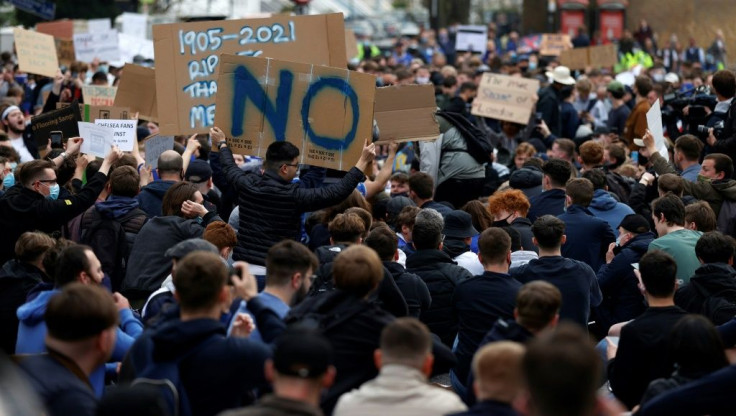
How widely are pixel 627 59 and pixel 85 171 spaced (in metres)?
19.9

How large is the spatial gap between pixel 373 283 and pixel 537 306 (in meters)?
0.77

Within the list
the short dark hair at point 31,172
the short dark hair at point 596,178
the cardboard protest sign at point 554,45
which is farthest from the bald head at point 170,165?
the cardboard protest sign at point 554,45

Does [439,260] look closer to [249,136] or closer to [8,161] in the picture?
[249,136]

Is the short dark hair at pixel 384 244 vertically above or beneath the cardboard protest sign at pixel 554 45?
above

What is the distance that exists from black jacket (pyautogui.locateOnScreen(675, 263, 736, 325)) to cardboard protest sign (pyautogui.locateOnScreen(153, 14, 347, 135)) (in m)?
3.80

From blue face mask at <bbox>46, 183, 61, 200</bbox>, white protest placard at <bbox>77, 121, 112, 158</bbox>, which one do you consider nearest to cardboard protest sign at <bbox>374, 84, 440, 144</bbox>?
white protest placard at <bbox>77, 121, 112, 158</bbox>

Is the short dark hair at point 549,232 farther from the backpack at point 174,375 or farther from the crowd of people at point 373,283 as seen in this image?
the backpack at point 174,375

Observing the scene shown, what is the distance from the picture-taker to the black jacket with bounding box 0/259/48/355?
23.8 ft

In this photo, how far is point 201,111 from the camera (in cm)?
1005

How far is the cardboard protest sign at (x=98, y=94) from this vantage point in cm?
1341

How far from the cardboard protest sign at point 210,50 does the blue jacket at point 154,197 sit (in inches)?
26.7

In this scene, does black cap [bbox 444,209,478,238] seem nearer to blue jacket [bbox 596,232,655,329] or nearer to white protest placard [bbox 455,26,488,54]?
blue jacket [bbox 596,232,655,329]

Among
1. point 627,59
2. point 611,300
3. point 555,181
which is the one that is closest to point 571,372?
point 611,300

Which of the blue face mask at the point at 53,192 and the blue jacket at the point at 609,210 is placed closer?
the blue face mask at the point at 53,192
